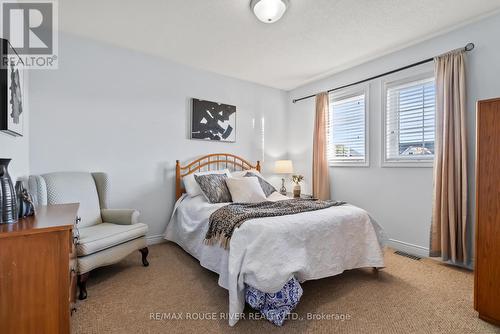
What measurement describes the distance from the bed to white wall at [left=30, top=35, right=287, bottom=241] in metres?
0.94

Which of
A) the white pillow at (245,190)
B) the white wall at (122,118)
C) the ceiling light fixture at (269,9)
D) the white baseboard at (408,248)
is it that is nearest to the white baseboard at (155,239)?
the white wall at (122,118)

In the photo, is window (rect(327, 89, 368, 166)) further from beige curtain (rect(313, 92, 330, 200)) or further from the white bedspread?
the white bedspread

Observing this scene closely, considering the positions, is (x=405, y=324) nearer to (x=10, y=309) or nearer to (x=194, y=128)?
(x=10, y=309)

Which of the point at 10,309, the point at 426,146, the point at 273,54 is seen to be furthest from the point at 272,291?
the point at 273,54

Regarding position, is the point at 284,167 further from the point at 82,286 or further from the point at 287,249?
the point at 82,286

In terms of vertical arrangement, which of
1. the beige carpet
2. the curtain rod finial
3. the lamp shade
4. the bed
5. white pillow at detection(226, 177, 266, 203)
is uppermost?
the curtain rod finial

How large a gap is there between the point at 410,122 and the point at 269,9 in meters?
2.18

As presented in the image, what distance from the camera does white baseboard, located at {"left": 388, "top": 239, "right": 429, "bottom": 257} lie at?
2.83m

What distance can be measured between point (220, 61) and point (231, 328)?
10.2ft

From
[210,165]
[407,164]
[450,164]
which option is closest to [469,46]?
[450,164]

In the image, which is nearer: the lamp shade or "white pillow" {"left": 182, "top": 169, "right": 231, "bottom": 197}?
"white pillow" {"left": 182, "top": 169, "right": 231, "bottom": 197}

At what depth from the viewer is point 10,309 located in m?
1.06

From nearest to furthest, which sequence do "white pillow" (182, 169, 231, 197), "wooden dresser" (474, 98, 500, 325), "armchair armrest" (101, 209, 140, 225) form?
"wooden dresser" (474, 98, 500, 325), "armchair armrest" (101, 209, 140, 225), "white pillow" (182, 169, 231, 197)

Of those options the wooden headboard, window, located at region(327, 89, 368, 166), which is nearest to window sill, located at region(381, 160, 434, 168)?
window, located at region(327, 89, 368, 166)
